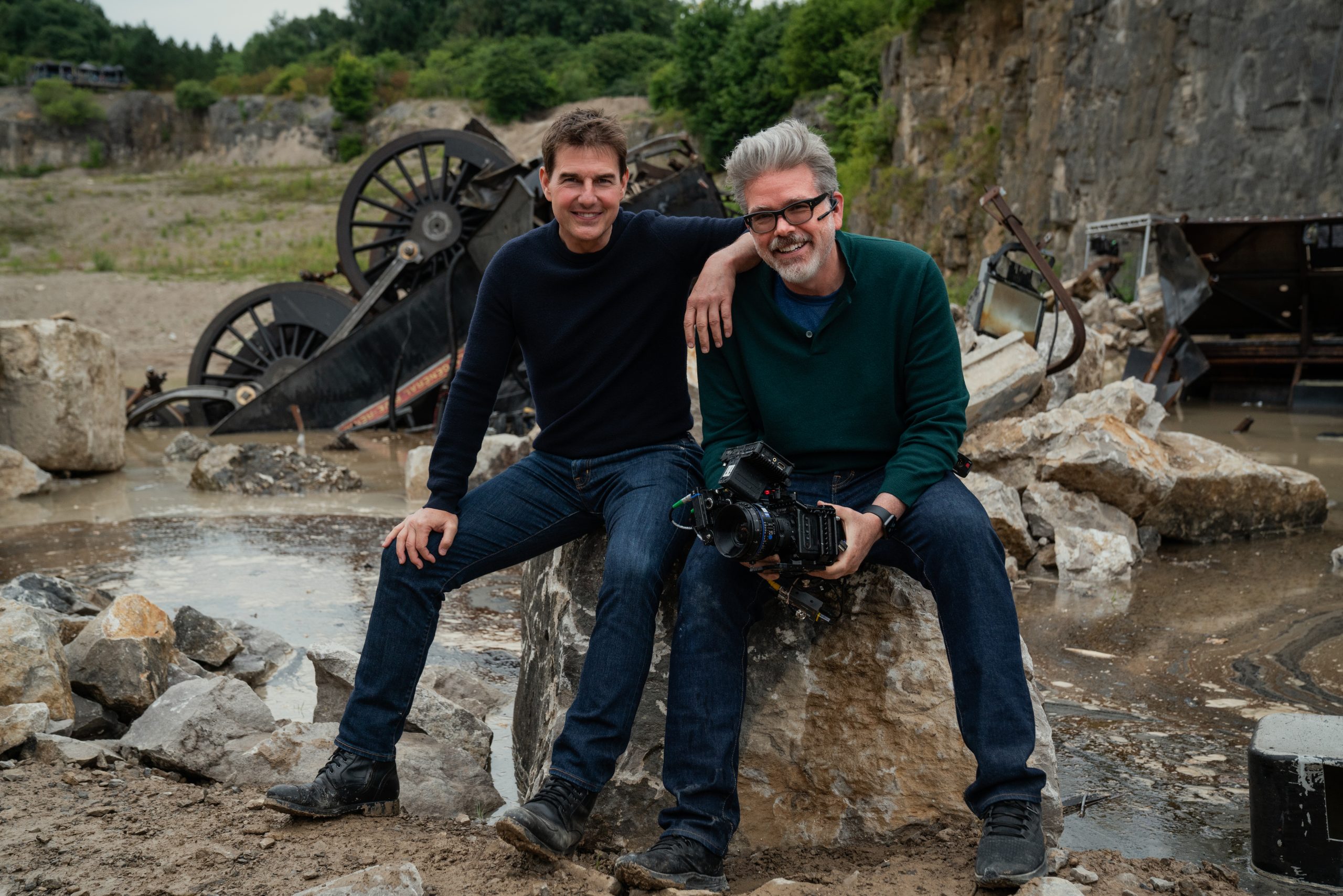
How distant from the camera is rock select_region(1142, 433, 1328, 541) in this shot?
21.1 feet

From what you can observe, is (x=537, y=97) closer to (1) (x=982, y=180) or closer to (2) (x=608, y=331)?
(1) (x=982, y=180)

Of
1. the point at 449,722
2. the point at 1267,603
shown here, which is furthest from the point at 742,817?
the point at 1267,603

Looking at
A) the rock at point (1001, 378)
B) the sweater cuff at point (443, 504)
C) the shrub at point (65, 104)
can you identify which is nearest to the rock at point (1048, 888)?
the sweater cuff at point (443, 504)

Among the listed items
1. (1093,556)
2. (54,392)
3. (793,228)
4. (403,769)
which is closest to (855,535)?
(793,228)

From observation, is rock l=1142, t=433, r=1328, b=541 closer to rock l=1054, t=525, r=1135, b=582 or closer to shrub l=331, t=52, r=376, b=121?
rock l=1054, t=525, r=1135, b=582

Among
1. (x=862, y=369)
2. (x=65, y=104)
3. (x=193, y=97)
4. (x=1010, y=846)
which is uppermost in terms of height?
(x=193, y=97)

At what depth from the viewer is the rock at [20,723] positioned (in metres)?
3.01

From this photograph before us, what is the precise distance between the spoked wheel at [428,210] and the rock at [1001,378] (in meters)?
6.19

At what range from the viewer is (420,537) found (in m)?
2.64

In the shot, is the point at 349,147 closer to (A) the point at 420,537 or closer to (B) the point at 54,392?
(B) the point at 54,392

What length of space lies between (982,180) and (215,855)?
78.2 feet

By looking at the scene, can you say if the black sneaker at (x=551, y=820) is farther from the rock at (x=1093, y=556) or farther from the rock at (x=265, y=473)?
the rock at (x=265, y=473)

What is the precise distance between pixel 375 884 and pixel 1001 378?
→ 555 cm

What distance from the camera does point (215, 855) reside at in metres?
2.41
